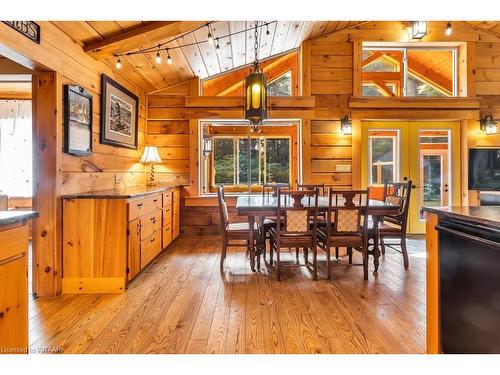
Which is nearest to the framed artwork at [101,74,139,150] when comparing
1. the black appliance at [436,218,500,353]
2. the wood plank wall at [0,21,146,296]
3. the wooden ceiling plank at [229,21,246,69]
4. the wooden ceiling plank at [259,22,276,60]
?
the wood plank wall at [0,21,146,296]

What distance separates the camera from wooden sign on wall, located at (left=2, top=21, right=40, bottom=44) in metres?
2.26

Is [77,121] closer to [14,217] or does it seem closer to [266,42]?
[14,217]

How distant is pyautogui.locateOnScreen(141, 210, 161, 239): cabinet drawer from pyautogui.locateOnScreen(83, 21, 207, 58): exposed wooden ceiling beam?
1.84m

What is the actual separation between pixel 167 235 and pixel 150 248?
823 mm

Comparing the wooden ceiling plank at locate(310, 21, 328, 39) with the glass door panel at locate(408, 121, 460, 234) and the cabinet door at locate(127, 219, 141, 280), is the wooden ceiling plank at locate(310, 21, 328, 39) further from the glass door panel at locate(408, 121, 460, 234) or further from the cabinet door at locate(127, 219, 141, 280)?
the cabinet door at locate(127, 219, 141, 280)

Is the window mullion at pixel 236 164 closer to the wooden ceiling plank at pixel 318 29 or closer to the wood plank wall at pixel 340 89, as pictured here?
the wood plank wall at pixel 340 89

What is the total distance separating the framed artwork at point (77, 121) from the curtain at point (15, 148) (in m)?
2.65

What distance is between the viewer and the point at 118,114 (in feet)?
13.1

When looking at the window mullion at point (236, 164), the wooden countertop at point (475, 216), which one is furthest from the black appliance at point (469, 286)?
the window mullion at point (236, 164)

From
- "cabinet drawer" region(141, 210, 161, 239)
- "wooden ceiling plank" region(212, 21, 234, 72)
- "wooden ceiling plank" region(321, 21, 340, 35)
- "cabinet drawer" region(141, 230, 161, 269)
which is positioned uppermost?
"wooden ceiling plank" region(321, 21, 340, 35)

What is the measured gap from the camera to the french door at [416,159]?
17.7 ft
